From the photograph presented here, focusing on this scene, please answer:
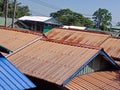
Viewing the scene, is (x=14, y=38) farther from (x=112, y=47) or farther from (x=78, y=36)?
(x=112, y=47)

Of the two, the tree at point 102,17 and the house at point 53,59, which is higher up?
the house at point 53,59

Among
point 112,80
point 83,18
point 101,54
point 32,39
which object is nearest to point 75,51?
point 101,54

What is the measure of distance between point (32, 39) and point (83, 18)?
68.4 meters

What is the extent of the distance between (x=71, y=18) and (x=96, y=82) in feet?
219

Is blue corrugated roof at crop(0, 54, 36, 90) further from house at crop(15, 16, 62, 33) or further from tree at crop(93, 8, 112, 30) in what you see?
tree at crop(93, 8, 112, 30)

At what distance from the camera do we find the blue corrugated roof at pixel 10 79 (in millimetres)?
7265

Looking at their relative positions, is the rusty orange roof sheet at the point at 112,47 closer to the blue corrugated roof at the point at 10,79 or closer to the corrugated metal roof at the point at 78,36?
the corrugated metal roof at the point at 78,36

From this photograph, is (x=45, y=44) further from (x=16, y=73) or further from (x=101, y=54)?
(x=16, y=73)

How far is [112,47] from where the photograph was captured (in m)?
19.3

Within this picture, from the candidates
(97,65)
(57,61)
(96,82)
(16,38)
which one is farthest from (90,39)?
(96,82)

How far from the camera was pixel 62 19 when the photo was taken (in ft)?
257

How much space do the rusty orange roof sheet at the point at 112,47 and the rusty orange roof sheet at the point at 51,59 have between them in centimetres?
528

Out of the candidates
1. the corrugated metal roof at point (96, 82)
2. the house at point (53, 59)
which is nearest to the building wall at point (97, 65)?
the house at point (53, 59)

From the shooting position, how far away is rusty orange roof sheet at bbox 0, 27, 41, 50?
50.5 ft
